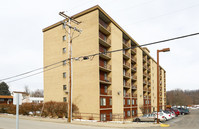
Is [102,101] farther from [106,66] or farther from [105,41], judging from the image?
[105,41]

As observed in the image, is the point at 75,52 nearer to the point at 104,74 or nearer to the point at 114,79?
the point at 104,74

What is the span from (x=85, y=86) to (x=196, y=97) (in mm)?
201143

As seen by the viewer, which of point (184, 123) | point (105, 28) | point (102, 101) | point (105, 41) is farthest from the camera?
point (105, 28)

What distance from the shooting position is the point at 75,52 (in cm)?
3136

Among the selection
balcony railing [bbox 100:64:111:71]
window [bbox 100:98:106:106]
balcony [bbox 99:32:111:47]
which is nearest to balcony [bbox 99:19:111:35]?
balcony [bbox 99:32:111:47]

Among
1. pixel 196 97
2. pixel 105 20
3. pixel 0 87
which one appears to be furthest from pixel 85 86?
pixel 196 97

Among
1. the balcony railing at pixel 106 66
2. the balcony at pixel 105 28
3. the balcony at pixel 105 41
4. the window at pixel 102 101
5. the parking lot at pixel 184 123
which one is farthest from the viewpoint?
the balcony at pixel 105 28

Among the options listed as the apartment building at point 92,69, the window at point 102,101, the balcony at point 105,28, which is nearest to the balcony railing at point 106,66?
the apartment building at point 92,69

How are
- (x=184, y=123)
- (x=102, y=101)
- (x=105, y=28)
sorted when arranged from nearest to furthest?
(x=184, y=123) → (x=102, y=101) → (x=105, y=28)

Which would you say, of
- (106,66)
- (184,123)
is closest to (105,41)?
(106,66)

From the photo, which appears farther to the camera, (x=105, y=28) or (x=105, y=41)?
(x=105, y=28)

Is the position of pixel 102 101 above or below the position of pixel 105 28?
below

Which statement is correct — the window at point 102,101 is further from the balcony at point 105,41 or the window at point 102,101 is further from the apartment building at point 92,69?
the balcony at point 105,41

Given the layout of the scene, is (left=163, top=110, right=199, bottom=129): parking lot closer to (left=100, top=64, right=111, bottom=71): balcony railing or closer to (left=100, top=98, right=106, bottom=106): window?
(left=100, top=98, right=106, bottom=106): window
